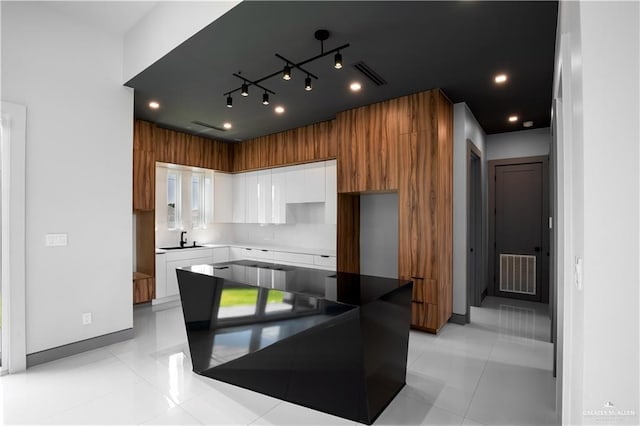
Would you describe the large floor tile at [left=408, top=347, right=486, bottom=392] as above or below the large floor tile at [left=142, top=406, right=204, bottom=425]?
below

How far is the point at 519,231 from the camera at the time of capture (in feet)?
17.3

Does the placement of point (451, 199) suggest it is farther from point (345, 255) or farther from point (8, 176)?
point (8, 176)

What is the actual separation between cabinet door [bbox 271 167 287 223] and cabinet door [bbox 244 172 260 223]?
0.45 metres

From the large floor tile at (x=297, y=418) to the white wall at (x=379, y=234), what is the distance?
8.81ft

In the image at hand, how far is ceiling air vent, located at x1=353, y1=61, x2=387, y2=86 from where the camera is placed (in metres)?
2.99

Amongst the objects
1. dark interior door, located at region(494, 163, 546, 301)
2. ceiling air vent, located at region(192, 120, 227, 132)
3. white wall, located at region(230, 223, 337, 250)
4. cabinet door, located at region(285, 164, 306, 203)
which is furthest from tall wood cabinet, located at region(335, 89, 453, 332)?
ceiling air vent, located at region(192, 120, 227, 132)

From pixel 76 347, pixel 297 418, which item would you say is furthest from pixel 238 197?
pixel 297 418

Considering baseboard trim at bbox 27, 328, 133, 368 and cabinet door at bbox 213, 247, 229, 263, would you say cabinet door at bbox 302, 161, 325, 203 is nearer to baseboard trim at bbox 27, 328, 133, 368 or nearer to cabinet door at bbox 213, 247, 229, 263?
cabinet door at bbox 213, 247, 229, 263

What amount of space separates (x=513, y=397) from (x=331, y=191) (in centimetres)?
324

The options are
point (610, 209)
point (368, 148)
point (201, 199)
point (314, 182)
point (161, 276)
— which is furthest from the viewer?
point (201, 199)

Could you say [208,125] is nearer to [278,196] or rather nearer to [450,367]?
[278,196]

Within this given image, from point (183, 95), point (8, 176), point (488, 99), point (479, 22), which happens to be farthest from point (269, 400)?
point (488, 99)

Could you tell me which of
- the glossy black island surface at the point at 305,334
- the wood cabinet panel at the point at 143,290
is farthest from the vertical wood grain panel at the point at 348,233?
the wood cabinet panel at the point at 143,290

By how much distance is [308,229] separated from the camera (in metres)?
5.79
